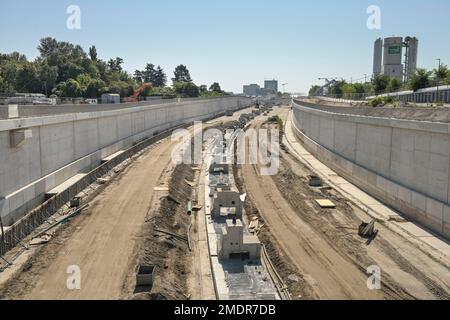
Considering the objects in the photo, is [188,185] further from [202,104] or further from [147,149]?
[202,104]

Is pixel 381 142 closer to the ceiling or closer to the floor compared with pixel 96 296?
closer to the ceiling

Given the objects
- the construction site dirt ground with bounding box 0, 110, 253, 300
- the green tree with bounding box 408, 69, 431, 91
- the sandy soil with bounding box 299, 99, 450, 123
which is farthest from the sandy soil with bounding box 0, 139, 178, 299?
the green tree with bounding box 408, 69, 431, 91

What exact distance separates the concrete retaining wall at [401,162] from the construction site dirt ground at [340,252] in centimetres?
203

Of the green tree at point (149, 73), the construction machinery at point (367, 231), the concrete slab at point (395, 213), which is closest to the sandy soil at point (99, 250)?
the construction machinery at point (367, 231)

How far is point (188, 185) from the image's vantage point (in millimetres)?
31625

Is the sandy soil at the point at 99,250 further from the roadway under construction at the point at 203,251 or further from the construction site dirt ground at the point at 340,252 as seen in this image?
the construction site dirt ground at the point at 340,252

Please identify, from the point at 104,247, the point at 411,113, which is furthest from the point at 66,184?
the point at 411,113

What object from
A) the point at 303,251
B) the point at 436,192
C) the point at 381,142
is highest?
the point at 381,142

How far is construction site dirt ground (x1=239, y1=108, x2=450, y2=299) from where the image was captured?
14.5 m

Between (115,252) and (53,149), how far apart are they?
11386 mm

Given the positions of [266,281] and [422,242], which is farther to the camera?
[422,242]

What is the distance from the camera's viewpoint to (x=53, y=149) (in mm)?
26141

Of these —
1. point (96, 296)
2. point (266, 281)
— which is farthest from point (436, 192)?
point (96, 296)

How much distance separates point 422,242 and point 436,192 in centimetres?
269
